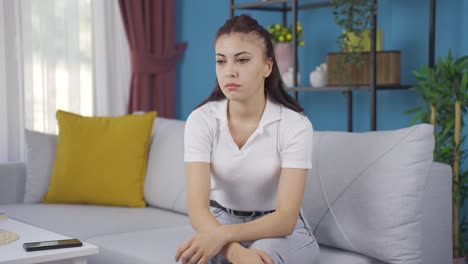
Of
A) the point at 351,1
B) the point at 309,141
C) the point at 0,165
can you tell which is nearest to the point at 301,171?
the point at 309,141

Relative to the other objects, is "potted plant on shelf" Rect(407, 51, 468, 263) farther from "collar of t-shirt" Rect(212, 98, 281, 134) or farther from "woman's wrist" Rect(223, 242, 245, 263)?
"woman's wrist" Rect(223, 242, 245, 263)

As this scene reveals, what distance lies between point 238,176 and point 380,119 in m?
1.79

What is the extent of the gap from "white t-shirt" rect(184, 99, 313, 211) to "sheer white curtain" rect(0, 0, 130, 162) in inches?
91.7

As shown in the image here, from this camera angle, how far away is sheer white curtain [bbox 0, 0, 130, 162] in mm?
4145

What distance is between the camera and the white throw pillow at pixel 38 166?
337 cm

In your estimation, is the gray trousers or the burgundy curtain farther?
the burgundy curtain

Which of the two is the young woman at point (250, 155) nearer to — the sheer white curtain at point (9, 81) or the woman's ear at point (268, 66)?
the woman's ear at point (268, 66)

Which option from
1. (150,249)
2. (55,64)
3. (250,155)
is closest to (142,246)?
(150,249)

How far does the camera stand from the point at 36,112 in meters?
4.28

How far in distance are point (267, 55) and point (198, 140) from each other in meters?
0.34

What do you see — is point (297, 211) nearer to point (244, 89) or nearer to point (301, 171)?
point (301, 171)

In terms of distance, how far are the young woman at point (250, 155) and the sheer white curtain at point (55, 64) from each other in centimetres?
230

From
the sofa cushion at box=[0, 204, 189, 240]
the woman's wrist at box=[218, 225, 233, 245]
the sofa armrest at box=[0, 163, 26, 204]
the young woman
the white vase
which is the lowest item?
the sofa cushion at box=[0, 204, 189, 240]

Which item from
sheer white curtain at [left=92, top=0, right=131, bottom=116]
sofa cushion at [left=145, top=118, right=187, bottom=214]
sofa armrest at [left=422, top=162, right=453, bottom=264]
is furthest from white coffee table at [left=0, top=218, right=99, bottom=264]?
sheer white curtain at [left=92, top=0, right=131, bottom=116]
